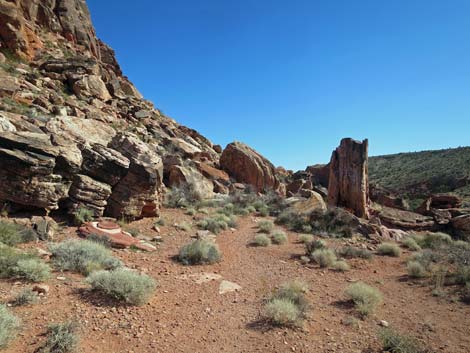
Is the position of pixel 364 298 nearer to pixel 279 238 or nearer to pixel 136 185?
pixel 279 238

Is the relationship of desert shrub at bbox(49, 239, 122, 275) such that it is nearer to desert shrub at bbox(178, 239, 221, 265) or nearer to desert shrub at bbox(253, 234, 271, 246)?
desert shrub at bbox(178, 239, 221, 265)

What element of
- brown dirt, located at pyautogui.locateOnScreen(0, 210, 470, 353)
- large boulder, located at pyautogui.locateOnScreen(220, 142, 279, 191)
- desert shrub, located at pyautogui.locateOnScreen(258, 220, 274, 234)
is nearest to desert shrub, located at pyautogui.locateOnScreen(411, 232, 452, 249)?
brown dirt, located at pyautogui.locateOnScreen(0, 210, 470, 353)

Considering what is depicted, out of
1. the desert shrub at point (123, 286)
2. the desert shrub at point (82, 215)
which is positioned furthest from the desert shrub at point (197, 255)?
the desert shrub at point (82, 215)

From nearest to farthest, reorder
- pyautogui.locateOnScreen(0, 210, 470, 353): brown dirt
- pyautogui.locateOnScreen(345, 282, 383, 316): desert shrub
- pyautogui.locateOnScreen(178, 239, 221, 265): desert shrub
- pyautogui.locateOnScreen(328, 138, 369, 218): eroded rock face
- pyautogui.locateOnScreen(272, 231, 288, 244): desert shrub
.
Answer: pyautogui.locateOnScreen(0, 210, 470, 353): brown dirt, pyautogui.locateOnScreen(345, 282, 383, 316): desert shrub, pyautogui.locateOnScreen(178, 239, 221, 265): desert shrub, pyautogui.locateOnScreen(272, 231, 288, 244): desert shrub, pyautogui.locateOnScreen(328, 138, 369, 218): eroded rock face

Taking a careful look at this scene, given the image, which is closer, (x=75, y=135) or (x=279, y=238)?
(x=279, y=238)

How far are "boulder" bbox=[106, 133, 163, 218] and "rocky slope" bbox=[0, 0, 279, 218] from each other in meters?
0.04

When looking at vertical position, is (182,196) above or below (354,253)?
above

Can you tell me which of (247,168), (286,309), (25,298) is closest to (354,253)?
(286,309)

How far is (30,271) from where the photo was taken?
450 centimetres

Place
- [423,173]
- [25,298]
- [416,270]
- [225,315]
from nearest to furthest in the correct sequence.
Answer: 1. [25,298]
2. [225,315]
3. [416,270]
4. [423,173]

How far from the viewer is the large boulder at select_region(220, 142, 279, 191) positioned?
22203mm

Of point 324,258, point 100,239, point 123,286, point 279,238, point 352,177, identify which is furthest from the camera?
point 352,177

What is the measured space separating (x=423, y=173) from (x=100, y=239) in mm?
50717

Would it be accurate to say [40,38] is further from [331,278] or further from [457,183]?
[457,183]
